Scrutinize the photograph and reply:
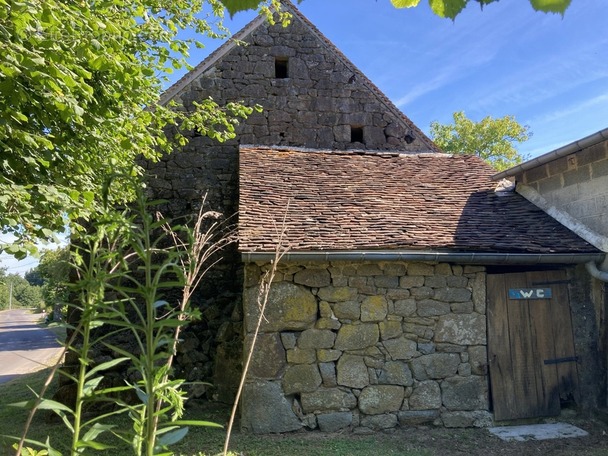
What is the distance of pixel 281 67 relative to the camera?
8.60 meters

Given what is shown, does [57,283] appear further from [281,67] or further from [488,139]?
[488,139]

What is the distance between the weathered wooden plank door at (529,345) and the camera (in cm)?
578

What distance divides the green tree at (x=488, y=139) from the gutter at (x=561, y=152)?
16.2 meters

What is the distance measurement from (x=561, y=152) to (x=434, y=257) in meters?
2.51

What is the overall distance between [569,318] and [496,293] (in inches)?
42.3

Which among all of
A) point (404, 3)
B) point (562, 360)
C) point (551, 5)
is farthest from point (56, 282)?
point (562, 360)

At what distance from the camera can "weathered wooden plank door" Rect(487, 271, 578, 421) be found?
5.78 metres

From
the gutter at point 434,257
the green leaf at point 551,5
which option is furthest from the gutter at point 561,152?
the green leaf at point 551,5

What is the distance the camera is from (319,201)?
644cm

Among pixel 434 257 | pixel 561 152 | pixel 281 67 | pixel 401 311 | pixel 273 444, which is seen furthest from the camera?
pixel 281 67

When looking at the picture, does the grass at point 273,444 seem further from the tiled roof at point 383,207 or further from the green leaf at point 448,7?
the green leaf at point 448,7

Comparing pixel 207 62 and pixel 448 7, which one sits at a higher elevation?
pixel 207 62

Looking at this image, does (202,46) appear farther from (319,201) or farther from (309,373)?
(309,373)

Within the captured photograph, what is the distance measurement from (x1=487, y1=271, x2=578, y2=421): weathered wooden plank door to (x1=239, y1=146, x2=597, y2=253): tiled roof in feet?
1.92
